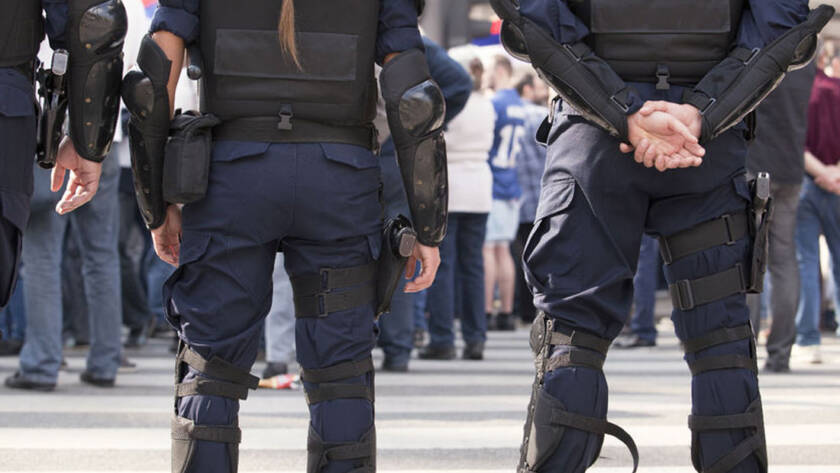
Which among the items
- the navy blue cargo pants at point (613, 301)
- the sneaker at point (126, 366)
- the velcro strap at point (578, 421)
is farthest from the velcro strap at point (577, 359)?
the sneaker at point (126, 366)

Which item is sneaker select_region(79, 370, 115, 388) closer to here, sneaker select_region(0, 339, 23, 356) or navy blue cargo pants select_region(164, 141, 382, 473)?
sneaker select_region(0, 339, 23, 356)

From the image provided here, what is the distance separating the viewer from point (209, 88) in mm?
3773

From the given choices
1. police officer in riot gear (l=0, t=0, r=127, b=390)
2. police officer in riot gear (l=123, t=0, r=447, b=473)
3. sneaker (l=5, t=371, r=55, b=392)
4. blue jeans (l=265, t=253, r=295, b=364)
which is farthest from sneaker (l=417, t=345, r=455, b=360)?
police officer in riot gear (l=123, t=0, r=447, b=473)

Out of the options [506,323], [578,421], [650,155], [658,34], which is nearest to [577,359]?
[578,421]

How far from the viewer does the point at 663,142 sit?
3713 mm

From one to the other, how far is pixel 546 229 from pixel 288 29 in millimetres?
891

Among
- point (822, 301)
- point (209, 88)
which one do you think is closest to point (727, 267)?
point (209, 88)

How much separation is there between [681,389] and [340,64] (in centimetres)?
475

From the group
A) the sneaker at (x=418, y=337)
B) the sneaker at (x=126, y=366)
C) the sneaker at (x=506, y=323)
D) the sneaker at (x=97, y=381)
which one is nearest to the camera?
the sneaker at (x=97, y=381)

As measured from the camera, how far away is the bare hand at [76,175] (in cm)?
411

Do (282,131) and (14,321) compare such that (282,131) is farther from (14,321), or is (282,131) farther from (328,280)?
(14,321)

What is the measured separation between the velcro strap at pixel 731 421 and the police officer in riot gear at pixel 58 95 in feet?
6.08

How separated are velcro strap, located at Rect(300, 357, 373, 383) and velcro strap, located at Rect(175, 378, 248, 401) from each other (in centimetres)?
19

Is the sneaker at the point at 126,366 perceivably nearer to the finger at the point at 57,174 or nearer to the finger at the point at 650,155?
the finger at the point at 57,174
